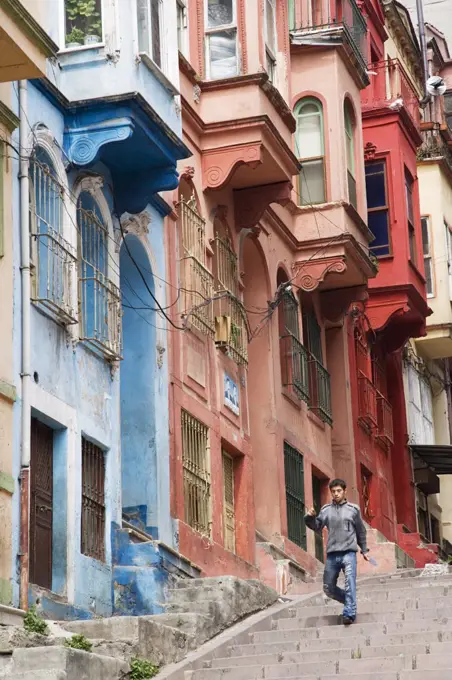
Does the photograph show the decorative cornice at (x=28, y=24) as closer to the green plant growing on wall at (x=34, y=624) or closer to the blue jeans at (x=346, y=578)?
the green plant growing on wall at (x=34, y=624)

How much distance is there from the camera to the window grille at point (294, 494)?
1080 inches

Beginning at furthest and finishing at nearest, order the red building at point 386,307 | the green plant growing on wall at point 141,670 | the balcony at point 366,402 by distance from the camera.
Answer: the red building at point 386,307 < the balcony at point 366,402 < the green plant growing on wall at point 141,670

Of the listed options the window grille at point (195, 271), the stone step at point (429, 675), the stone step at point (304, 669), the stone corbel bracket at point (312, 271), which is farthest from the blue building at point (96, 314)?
the stone corbel bracket at point (312, 271)

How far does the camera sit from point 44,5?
1988 centimetres

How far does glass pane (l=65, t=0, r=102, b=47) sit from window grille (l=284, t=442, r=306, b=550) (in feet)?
30.7

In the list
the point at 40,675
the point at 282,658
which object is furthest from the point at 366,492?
the point at 40,675

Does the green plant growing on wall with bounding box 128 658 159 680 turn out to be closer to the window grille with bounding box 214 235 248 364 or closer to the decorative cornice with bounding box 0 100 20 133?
the decorative cornice with bounding box 0 100 20 133

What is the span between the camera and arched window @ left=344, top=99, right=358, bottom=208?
30.5 metres

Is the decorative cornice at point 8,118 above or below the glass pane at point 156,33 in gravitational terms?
below

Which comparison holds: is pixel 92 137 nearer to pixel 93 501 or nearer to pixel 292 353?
pixel 93 501

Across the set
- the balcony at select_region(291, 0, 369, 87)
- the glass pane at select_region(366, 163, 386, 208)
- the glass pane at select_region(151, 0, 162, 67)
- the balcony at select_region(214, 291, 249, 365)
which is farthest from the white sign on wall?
the glass pane at select_region(366, 163, 386, 208)

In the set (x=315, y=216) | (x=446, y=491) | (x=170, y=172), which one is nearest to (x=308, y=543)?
(x=315, y=216)

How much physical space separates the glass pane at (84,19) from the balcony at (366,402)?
13.9 metres

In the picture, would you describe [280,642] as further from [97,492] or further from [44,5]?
[44,5]
